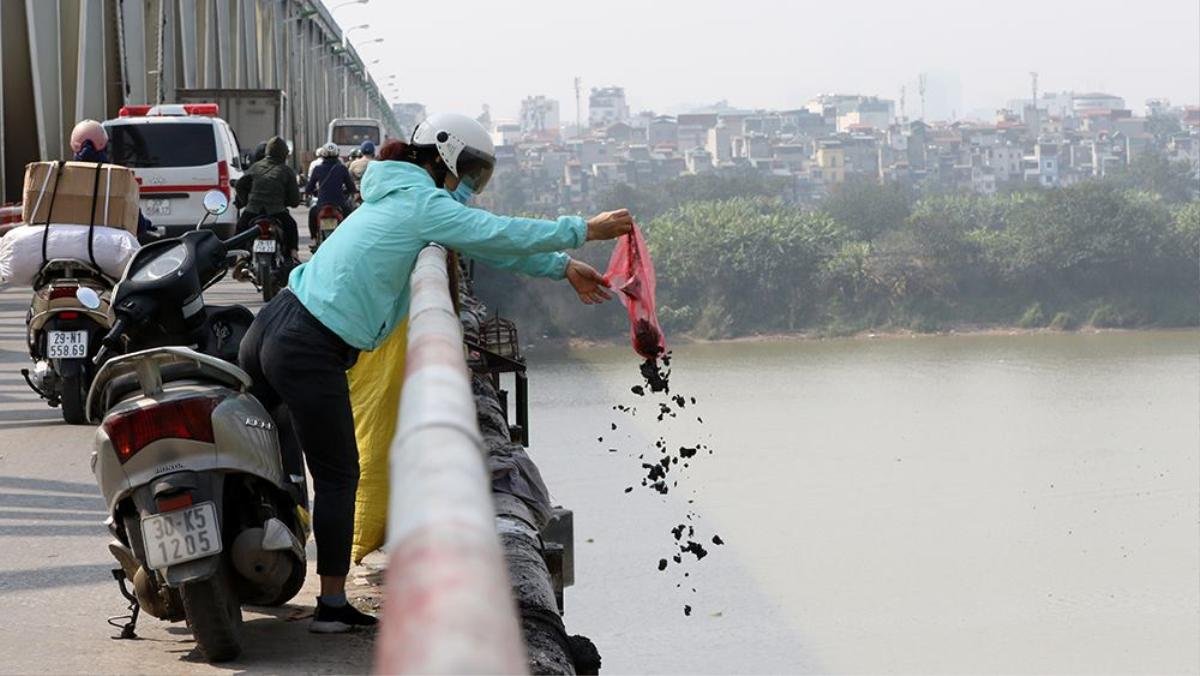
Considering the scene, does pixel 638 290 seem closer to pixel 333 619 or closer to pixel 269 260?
pixel 333 619

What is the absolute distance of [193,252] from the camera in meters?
6.29

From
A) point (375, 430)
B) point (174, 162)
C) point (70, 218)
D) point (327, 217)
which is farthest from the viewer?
point (174, 162)

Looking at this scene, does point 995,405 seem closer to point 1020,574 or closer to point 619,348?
point 619,348

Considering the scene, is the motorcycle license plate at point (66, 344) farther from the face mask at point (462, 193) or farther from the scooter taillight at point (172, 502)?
the scooter taillight at point (172, 502)

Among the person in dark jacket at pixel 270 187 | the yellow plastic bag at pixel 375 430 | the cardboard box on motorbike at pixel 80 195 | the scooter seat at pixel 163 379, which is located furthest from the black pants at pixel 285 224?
the scooter seat at pixel 163 379

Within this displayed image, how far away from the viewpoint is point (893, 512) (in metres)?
72.2

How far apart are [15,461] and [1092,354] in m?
111

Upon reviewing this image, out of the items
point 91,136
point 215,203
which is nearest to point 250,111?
point 91,136

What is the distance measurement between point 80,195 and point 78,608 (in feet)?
13.8

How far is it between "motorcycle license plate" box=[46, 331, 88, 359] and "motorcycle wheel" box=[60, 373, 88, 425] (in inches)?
14.5

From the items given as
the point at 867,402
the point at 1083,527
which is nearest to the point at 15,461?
the point at 1083,527

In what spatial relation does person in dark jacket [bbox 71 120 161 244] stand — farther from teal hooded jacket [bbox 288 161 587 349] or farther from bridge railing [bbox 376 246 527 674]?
bridge railing [bbox 376 246 527 674]

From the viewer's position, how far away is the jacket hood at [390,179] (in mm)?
5398

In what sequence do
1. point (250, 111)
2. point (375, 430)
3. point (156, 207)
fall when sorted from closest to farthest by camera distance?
point (375, 430)
point (156, 207)
point (250, 111)
